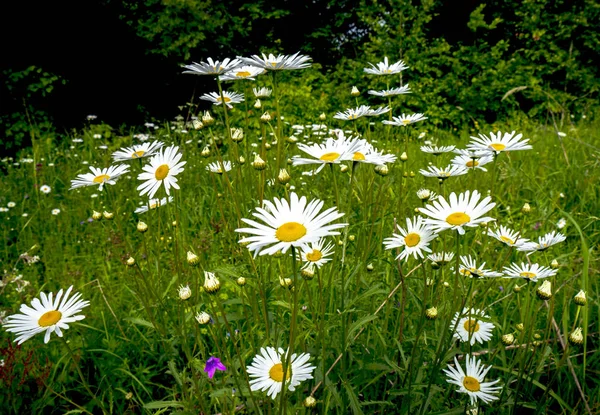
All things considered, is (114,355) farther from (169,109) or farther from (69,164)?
(169,109)

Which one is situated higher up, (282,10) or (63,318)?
(282,10)

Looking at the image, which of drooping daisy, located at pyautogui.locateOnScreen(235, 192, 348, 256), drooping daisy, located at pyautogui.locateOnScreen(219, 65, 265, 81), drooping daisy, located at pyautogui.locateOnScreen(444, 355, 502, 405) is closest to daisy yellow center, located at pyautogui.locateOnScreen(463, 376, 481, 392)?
drooping daisy, located at pyautogui.locateOnScreen(444, 355, 502, 405)

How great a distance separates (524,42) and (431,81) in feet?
5.95

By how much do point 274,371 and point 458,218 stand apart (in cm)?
53

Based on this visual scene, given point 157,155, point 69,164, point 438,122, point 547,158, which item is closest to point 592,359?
point 157,155

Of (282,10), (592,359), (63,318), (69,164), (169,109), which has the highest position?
(282,10)

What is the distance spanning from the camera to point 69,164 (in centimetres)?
368

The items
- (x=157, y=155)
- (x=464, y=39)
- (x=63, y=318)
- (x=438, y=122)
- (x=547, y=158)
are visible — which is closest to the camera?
(x=63, y=318)

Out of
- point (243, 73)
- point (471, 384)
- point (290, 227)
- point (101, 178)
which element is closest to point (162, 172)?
point (101, 178)

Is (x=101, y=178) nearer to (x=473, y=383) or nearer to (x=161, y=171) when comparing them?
(x=161, y=171)

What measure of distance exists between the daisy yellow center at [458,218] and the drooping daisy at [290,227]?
309 millimetres

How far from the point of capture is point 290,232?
79 centimetres

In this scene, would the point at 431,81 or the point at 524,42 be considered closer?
the point at 431,81

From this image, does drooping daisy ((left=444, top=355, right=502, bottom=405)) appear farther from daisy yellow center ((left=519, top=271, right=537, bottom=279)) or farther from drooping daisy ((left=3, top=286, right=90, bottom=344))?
drooping daisy ((left=3, top=286, right=90, bottom=344))
